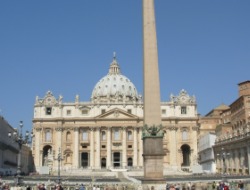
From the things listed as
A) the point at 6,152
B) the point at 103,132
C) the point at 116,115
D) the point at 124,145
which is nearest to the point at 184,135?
the point at 124,145

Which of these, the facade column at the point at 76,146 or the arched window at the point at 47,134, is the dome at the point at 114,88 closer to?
the facade column at the point at 76,146

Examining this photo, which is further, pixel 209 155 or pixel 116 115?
pixel 116 115

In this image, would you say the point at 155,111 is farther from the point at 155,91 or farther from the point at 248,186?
the point at 248,186

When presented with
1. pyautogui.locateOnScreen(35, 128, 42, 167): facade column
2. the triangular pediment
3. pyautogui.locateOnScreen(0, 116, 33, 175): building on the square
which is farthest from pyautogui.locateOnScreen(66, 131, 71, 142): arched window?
pyautogui.locateOnScreen(0, 116, 33, 175): building on the square

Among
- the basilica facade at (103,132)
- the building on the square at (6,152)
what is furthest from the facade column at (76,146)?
the building on the square at (6,152)

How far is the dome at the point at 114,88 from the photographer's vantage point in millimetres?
103275

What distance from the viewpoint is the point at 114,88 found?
104125 mm

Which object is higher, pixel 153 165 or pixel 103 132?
pixel 103 132

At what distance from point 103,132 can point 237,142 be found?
142ft

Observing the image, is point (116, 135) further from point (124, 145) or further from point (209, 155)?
point (209, 155)

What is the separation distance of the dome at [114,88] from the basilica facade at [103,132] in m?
14.2

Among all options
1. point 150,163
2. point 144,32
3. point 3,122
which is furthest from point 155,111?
point 3,122

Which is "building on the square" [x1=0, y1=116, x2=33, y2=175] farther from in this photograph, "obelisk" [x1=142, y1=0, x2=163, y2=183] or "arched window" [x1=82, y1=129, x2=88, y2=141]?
"obelisk" [x1=142, y1=0, x2=163, y2=183]

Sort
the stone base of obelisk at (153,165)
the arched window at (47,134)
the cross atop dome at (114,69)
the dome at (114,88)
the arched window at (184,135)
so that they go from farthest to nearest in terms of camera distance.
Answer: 1. the cross atop dome at (114,69)
2. the dome at (114,88)
3. the arched window at (184,135)
4. the arched window at (47,134)
5. the stone base of obelisk at (153,165)
